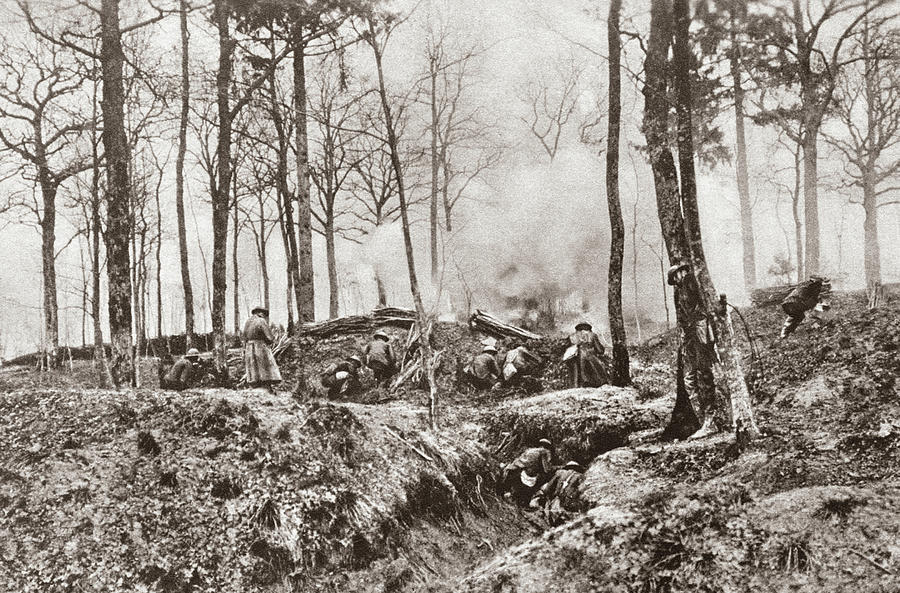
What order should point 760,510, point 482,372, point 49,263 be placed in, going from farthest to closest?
point 49,263
point 482,372
point 760,510

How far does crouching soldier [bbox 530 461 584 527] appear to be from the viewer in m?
6.39

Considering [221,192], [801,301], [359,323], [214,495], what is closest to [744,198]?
[801,301]

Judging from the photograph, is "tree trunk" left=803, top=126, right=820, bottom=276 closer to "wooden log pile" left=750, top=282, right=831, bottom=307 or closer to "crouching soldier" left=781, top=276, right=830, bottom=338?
"wooden log pile" left=750, top=282, right=831, bottom=307

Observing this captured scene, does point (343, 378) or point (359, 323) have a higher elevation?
point (359, 323)

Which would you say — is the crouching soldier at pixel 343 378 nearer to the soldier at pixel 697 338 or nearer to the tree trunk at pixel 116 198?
the tree trunk at pixel 116 198

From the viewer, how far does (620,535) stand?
4.57 meters

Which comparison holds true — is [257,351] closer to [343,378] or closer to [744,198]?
[343,378]

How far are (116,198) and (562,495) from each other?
7.62m

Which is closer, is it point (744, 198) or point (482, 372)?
point (482, 372)

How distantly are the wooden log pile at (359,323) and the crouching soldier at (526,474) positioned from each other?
711 cm

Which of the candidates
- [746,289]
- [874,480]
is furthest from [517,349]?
[746,289]

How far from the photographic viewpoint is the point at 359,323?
14.8 meters

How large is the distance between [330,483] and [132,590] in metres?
1.95

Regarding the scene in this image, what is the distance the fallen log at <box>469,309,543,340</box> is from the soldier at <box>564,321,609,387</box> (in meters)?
2.35
